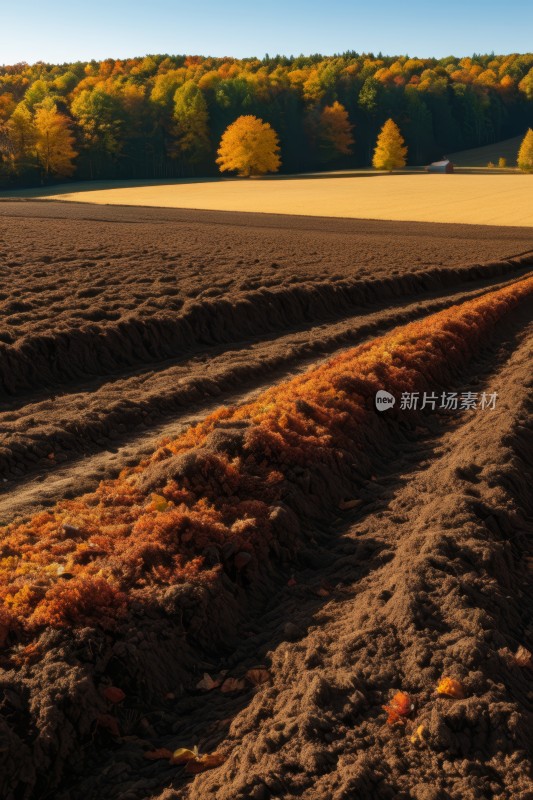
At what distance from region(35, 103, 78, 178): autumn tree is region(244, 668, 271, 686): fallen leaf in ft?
327

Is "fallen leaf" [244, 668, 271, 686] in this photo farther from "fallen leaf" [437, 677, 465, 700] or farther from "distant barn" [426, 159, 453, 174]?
"distant barn" [426, 159, 453, 174]

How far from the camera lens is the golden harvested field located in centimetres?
5856

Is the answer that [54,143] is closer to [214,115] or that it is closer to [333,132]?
[214,115]

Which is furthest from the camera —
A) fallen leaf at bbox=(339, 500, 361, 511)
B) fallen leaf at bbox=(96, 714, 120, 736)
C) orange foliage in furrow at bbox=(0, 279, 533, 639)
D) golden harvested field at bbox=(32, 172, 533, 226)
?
golden harvested field at bbox=(32, 172, 533, 226)

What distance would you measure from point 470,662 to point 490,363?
1377cm

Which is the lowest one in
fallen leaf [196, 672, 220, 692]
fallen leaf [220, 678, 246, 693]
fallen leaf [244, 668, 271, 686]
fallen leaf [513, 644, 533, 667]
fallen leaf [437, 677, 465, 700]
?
fallen leaf [196, 672, 220, 692]

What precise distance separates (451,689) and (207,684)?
226 cm

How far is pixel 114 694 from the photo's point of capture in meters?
6.58

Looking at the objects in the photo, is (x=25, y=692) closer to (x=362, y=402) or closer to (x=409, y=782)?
(x=409, y=782)

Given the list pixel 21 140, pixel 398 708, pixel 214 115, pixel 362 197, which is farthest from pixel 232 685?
pixel 214 115

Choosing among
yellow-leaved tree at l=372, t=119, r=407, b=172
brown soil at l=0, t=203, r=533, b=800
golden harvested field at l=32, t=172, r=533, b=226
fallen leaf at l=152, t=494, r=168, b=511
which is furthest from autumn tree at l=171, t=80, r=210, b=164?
fallen leaf at l=152, t=494, r=168, b=511

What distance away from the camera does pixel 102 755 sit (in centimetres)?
621

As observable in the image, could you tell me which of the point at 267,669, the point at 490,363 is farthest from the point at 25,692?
the point at 490,363

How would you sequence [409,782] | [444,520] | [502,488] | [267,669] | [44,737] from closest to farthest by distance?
[409,782], [44,737], [267,669], [444,520], [502,488]
